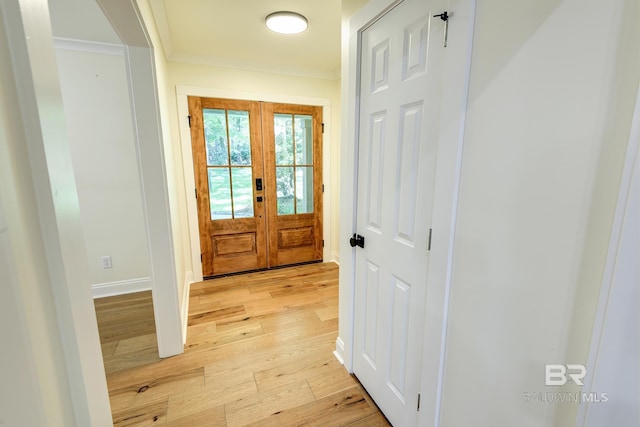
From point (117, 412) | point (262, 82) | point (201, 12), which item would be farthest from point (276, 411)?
point (262, 82)

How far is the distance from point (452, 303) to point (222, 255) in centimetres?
283

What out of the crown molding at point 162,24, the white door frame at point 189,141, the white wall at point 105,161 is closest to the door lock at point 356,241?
the crown molding at point 162,24

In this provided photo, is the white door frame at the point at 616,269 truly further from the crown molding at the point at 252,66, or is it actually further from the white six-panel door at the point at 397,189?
the crown molding at the point at 252,66

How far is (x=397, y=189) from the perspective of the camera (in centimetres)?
128

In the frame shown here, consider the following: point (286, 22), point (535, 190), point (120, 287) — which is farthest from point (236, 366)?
point (286, 22)

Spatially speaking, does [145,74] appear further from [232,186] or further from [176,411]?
[176,411]

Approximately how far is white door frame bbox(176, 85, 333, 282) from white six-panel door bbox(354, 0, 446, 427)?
198 cm

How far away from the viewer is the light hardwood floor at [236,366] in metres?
1.55

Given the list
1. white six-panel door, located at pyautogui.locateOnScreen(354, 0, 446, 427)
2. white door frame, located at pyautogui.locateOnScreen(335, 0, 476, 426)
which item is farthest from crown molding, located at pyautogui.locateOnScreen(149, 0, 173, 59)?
white six-panel door, located at pyautogui.locateOnScreen(354, 0, 446, 427)

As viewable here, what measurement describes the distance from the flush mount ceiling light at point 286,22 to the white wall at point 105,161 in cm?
151

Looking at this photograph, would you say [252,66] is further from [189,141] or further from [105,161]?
[105,161]

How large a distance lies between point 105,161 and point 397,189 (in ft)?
9.26

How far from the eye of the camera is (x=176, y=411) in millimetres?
1564

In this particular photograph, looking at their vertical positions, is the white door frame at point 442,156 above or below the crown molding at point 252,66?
below
